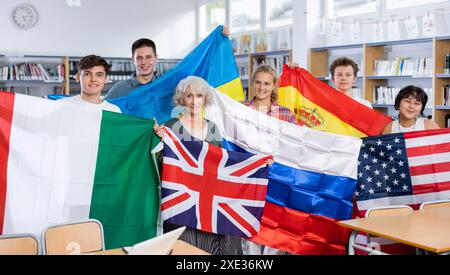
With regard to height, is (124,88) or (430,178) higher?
(124,88)

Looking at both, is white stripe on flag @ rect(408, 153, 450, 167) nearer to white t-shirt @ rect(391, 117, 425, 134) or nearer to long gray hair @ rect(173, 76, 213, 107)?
white t-shirt @ rect(391, 117, 425, 134)

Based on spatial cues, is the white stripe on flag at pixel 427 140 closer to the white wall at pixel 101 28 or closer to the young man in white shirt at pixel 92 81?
the young man in white shirt at pixel 92 81

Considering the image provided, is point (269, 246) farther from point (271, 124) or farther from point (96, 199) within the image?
point (96, 199)

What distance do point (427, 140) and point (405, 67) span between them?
3.25m

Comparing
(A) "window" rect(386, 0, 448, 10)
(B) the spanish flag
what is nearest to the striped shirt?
(B) the spanish flag

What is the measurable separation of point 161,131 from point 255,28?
687 cm

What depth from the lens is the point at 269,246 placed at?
3561 mm

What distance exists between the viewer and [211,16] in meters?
10.6

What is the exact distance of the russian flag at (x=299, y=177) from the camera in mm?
3572

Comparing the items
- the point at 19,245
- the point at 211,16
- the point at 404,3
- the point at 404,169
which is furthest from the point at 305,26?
the point at 19,245

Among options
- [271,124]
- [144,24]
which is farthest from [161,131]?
[144,24]

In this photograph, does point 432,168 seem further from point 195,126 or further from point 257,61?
point 257,61

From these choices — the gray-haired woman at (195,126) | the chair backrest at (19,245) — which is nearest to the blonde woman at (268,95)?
the gray-haired woman at (195,126)
